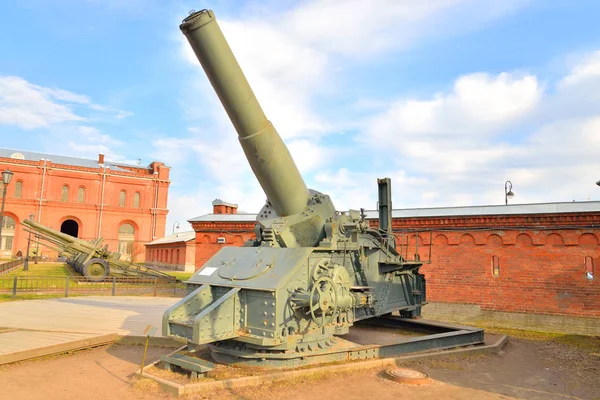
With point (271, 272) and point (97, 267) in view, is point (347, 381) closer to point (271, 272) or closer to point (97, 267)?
point (271, 272)

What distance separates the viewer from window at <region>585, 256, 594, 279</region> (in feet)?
31.4

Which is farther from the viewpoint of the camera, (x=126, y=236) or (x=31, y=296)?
(x=126, y=236)

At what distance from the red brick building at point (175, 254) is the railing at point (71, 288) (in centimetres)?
1174

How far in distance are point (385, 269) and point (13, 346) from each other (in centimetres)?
588

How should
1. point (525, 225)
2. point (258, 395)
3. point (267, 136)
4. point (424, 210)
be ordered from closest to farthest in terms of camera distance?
point (258, 395) < point (267, 136) < point (525, 225) < point (424, 210)

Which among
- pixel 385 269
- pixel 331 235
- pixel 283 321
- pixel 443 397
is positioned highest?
pixel 331 235

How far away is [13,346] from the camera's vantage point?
6453 millimetres

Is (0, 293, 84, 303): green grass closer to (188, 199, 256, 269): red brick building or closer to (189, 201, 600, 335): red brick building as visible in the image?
(188, 199, 256, 269): red brick building

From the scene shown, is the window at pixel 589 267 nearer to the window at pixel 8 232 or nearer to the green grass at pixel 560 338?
the green grass at pixel 560 338

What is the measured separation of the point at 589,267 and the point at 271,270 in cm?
773

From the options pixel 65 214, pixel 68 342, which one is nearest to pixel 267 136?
pixel 68 342

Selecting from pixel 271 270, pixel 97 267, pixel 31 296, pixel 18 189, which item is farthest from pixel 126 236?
pixel 271 270

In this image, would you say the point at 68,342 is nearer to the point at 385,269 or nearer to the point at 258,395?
the point at 258,395

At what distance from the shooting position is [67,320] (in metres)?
9.00
